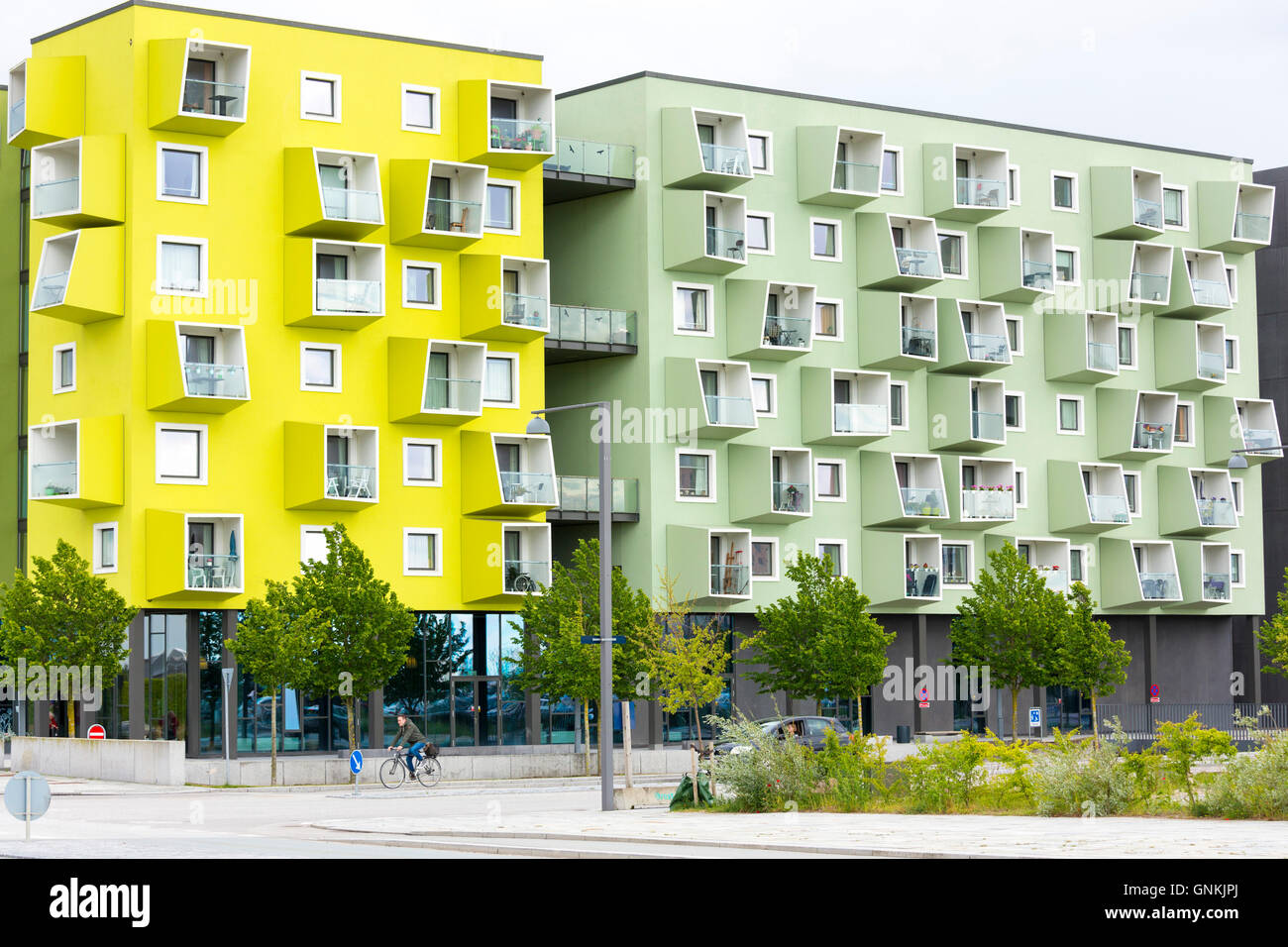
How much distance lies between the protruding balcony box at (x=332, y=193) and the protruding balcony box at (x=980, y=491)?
76.2 feet

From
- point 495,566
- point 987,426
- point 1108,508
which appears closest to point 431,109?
point 495,566

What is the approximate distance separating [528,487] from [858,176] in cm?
1696

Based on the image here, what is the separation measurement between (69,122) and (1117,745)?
37948mm

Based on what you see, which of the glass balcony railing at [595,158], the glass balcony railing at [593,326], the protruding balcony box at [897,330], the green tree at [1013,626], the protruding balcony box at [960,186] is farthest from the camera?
the protruding balcony box at [960,186]

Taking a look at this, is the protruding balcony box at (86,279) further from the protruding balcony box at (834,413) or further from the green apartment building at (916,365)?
the protruding balcony box at (834,413)

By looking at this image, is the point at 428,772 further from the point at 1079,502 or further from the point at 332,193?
the point at 1079,502

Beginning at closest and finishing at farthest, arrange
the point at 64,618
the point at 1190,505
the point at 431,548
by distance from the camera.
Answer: the point at 64,618
the point at 431,548
the point at 1190,505

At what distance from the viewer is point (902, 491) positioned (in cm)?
6612

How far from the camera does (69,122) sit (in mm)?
55125

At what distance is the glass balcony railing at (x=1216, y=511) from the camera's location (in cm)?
→ 7425

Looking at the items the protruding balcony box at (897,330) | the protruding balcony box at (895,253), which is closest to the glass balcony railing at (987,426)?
the protruding balcony box at (897,330)

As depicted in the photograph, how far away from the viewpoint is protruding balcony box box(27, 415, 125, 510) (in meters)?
53.0

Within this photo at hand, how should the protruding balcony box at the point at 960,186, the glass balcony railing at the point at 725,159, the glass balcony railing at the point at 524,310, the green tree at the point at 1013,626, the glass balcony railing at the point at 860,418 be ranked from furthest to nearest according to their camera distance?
the protruding balcony box at the point at 960,186 → the glass balcony railing at the point at 860,418 → the glass balcony railing at the point at 725,159 → the green tree at the point at 1013,626 → the glass balcony railing at the point at 524,310
